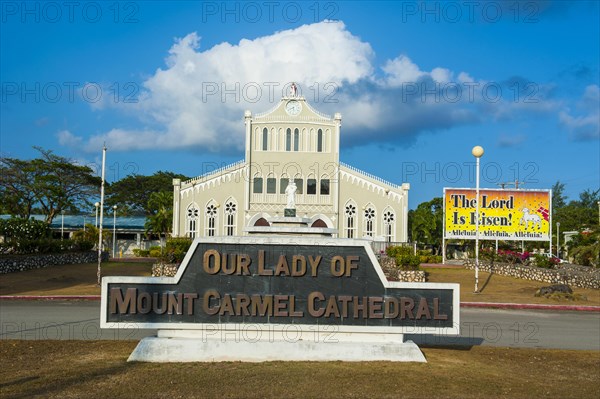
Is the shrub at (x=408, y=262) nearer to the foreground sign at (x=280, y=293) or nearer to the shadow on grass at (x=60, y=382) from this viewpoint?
Answer: the foreground sign at (x=280, y=293)

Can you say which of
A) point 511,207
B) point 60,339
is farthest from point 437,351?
point 511,207

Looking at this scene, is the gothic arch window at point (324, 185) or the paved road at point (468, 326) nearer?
the paved road at point (468, 326)

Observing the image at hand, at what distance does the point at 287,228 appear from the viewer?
38.0 feet

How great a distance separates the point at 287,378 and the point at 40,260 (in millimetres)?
31268

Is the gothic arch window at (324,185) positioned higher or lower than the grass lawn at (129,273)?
higher

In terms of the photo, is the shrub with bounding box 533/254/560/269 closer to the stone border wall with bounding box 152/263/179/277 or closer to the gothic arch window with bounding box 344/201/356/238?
the stone border wall with bounding box 152/263/179/277

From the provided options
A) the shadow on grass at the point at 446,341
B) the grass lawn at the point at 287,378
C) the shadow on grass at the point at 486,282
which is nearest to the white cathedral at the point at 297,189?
the shadow on grass at the point at 486,282

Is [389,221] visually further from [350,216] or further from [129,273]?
[129,273]

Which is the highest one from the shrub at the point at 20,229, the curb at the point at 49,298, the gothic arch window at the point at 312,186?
the gothic arch window at the point at 312,186

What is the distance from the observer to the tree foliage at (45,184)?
186ft

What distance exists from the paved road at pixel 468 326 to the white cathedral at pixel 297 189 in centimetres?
3305

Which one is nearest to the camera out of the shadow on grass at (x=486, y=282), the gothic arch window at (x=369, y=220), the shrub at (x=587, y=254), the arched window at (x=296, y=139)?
the shadow on grass at (x=486, y=282)

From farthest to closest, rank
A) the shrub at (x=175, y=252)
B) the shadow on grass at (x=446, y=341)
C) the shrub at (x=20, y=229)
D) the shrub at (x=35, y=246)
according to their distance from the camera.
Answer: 1. the shrub at (x=20, y=229)
2. the shrub at (x=35, y=246)
3. the shrub at (x=175, y=252)
4. the shadow on grass at (x=446, y=341)

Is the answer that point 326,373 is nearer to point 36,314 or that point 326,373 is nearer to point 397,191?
point 36,314
